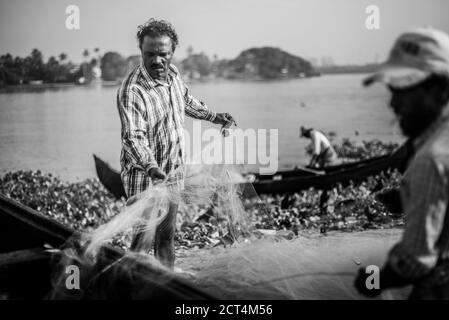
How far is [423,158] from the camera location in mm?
1800

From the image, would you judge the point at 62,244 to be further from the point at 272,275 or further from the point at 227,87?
the point at 227,87

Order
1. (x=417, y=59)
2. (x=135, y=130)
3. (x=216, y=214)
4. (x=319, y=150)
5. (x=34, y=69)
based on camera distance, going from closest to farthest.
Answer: (x=417, y=59), (x=135, y=130), (x=216, y=214), (x=319, y=150), (x=34, y=69)

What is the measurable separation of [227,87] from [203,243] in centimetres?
1390

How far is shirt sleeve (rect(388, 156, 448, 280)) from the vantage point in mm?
1774

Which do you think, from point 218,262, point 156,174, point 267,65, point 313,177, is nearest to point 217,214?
point 218,262

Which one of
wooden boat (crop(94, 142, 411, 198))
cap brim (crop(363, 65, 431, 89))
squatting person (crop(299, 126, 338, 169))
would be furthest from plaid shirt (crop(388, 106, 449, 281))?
squatting person (crop(299, 126, 338, 169))

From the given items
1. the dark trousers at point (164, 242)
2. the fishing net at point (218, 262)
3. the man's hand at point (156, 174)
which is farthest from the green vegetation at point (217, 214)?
the man's hand at point (156, 174)

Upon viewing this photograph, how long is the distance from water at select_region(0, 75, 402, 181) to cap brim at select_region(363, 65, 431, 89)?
8.47m

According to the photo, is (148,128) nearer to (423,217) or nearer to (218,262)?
(218,262)

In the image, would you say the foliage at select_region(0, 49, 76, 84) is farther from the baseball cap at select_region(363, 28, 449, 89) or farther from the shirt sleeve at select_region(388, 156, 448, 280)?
the shirt sleeve at select_region(388, 156, 448, 280)

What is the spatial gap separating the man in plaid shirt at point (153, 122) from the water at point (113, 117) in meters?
6.23

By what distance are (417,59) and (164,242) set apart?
2.54 meters

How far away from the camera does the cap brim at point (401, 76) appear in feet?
6.18
